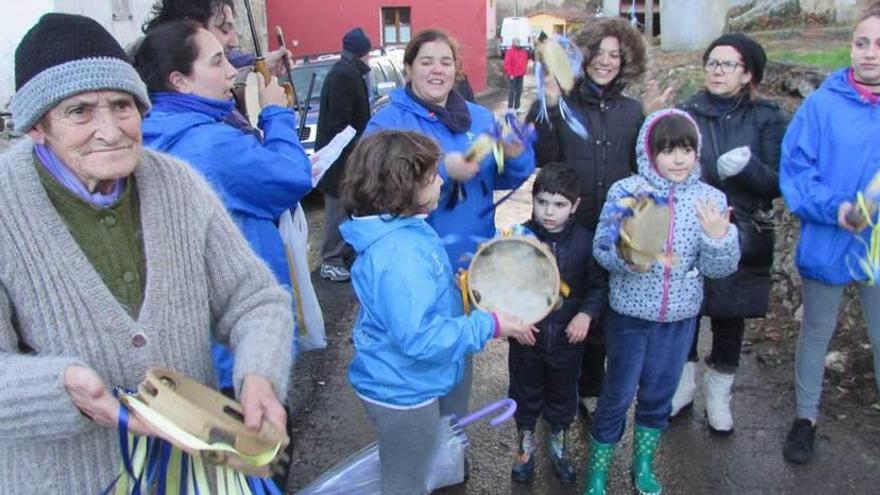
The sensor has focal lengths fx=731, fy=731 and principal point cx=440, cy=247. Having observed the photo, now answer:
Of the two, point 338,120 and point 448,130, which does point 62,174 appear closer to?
point 448,130

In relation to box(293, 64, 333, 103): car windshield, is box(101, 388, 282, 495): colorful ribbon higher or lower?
lower

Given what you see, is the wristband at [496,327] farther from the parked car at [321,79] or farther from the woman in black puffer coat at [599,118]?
the parked car at [321,79]

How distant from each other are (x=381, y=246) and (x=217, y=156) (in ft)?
2.08

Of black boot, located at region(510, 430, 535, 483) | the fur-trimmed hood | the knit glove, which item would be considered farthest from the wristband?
the fur-trimmed hood

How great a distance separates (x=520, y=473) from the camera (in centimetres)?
346

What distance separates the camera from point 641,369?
3.18 metres

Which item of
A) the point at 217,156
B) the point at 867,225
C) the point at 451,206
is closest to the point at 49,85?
the point at 217,156

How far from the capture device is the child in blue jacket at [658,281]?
9.71 feet

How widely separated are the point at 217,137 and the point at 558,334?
1695 millimetres

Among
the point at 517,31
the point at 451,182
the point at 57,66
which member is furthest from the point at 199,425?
the point at 517,31

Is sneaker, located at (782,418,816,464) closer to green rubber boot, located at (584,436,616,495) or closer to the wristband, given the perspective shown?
green rubber boot, located at (584,436,616,495)

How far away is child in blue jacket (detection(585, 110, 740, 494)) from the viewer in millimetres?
2959

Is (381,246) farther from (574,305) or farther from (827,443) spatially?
(827,443)

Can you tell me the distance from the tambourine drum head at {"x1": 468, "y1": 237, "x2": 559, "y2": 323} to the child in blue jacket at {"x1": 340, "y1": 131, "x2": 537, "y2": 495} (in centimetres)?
14
